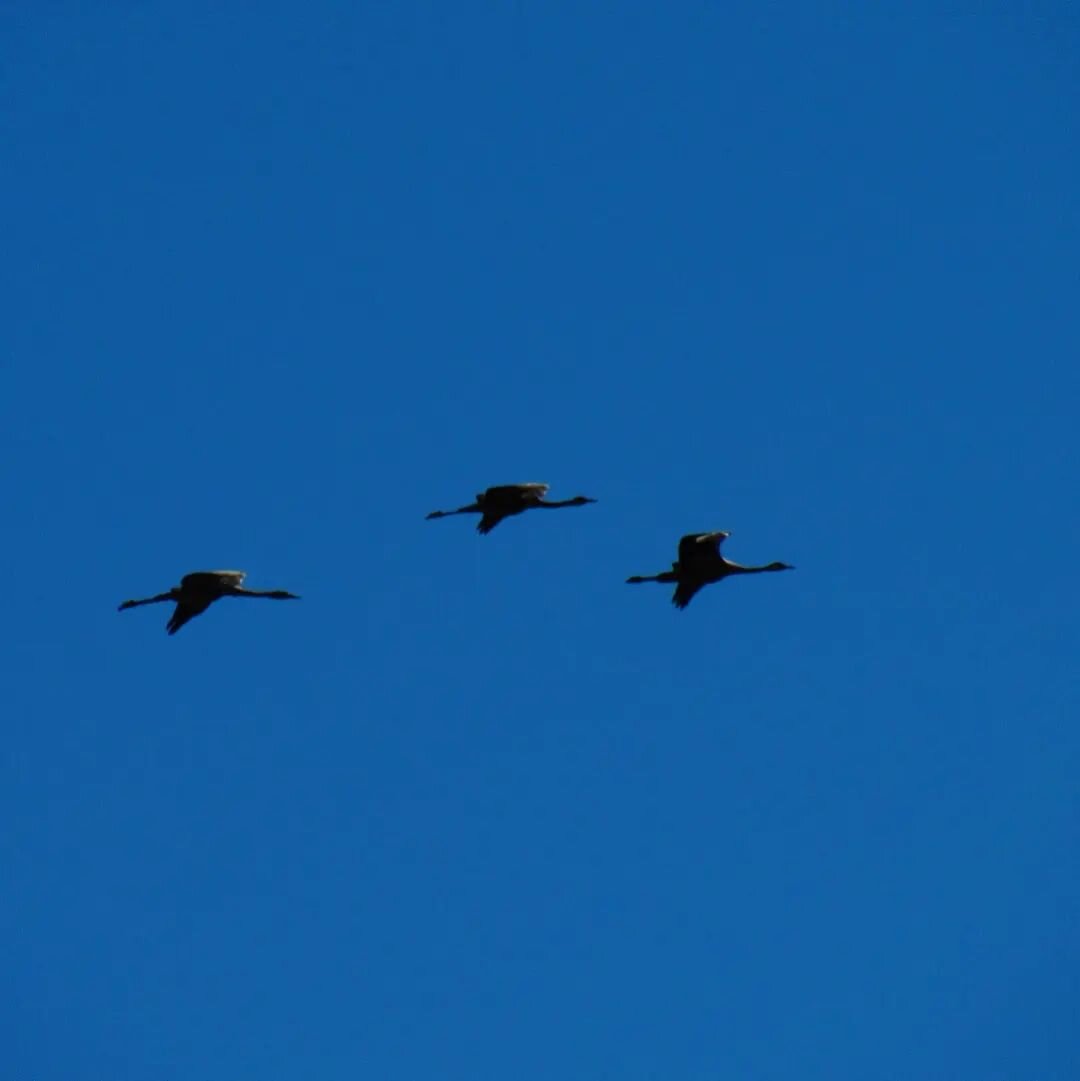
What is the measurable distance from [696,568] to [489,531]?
4085 mm

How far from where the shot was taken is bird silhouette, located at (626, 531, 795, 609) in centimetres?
7431

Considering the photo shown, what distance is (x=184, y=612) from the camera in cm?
7519

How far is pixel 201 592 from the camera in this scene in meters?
74.9

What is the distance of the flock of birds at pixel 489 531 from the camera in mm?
74625

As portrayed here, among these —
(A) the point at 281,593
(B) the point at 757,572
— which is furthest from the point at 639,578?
(A) the point at 281,593

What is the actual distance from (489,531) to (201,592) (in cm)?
571

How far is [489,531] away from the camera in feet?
246

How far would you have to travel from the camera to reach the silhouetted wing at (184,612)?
75.0 m

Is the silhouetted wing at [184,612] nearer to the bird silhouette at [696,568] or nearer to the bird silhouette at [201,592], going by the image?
the bird silhouette at [201,592]

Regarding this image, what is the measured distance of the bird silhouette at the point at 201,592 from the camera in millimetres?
74688

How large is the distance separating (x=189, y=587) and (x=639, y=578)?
8933mm

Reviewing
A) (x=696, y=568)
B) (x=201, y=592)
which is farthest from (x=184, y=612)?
(x=696, y=568)

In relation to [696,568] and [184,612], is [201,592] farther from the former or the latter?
[696,568]

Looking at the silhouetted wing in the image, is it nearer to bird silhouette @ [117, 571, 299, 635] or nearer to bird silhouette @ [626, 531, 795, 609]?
bird silhouette @ [117, 571, 299, 635]
